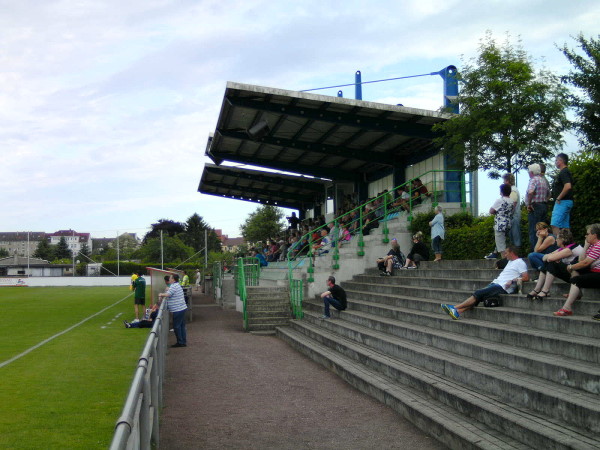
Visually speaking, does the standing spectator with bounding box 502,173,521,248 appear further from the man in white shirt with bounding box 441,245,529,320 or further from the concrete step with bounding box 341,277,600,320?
the man in white shirt with bounding box 441,245,529,320

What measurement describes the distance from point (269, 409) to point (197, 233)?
97.6 m

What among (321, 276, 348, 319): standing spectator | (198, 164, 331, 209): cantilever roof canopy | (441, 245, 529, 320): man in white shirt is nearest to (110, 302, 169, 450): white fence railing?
(441, 245, 529, 320): man in white shirt

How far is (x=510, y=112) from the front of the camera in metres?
16.0

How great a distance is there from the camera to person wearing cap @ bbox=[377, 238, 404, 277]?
1677 cm

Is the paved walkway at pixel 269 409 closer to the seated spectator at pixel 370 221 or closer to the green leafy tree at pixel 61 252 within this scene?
the seated spectator at pixel 370 221

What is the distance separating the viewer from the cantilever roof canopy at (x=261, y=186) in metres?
34.2

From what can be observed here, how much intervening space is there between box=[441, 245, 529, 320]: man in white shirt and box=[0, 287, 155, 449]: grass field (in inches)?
208

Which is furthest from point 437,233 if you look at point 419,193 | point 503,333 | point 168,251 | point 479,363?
point 168,251

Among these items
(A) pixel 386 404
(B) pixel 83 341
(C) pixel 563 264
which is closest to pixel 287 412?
(A) pixel 386 404

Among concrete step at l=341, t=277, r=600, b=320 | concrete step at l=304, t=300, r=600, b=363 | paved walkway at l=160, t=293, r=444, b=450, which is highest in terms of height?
concrete step at l=341, t=277, r=600, b=320

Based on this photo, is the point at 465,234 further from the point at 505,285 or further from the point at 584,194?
the point at 505,285

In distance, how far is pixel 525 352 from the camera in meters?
7.53

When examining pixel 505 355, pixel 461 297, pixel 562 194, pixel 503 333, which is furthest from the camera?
pixel 461 297

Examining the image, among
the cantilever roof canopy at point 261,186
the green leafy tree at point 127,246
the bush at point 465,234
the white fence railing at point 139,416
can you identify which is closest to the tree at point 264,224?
the cantilever roof canopy at point 261,186
